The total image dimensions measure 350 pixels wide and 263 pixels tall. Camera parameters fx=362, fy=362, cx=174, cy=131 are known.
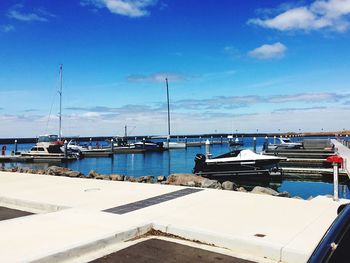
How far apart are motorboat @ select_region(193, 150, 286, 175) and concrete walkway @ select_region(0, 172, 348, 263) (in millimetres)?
15722

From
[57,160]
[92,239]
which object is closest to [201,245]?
[92,239]

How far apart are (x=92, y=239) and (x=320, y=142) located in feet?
158

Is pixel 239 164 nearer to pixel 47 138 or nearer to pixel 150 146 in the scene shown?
pixel 47 138

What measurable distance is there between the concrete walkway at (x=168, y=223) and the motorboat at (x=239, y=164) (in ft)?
51.6

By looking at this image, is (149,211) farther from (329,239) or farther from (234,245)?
(329,239)

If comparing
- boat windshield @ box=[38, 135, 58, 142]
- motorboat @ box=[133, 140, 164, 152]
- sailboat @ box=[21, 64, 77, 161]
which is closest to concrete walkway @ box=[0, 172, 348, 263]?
sailboat @ box=[21, 64, 77, 161]

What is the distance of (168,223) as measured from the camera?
6930 mm

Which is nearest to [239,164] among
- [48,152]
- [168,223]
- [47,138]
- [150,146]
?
[168,223]

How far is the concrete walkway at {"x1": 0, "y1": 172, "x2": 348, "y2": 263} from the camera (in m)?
5.57

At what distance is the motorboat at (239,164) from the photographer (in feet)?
85.1

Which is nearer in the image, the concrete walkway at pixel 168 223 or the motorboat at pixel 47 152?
the concrete walkway at pixel 168 223

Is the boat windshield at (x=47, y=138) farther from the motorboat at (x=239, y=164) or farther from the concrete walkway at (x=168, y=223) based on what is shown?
the concrete walkway at (x=168, y=223)

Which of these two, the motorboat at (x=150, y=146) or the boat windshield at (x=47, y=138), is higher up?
the boat windshield at (x=47, y=138)

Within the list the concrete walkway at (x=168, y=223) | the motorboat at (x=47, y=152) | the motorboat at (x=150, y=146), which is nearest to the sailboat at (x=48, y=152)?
the motorboat at (x=47, y=152)
